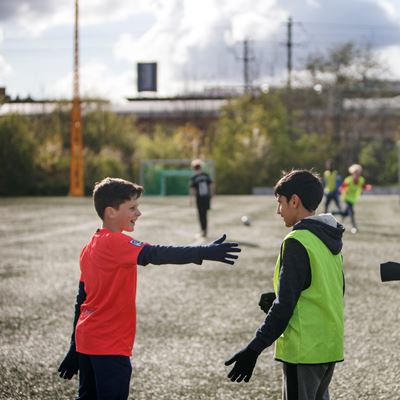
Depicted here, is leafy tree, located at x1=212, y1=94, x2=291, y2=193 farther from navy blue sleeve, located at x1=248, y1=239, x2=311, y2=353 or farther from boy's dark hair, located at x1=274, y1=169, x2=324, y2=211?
navy blue sleeve, located at x1=248, y1=239, x2=311, y2=353

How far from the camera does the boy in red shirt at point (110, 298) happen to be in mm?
4082

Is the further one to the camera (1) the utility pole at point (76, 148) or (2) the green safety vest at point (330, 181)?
(1) the utility pole at point (76, 148)

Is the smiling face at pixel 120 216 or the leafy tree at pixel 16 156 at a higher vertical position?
the smiling face at pixel 120 216

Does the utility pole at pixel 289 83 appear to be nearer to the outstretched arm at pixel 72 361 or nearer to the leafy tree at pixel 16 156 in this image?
the leafy tree at pixel 16 156

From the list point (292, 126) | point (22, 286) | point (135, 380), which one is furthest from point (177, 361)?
point (292, 126)

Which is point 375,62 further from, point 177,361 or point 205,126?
point 177,361

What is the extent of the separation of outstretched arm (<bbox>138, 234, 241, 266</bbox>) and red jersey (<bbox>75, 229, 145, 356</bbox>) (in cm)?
10

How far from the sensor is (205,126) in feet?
275

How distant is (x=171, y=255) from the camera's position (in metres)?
3.94

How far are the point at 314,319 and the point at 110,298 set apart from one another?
980 mm

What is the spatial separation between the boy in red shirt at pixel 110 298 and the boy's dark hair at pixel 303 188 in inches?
16.8

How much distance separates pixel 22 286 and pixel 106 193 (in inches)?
308

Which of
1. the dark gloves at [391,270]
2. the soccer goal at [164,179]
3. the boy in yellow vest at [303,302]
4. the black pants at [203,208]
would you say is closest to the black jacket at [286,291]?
the boy in yellow vest at [303,302]

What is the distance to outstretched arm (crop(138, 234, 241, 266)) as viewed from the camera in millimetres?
3857
